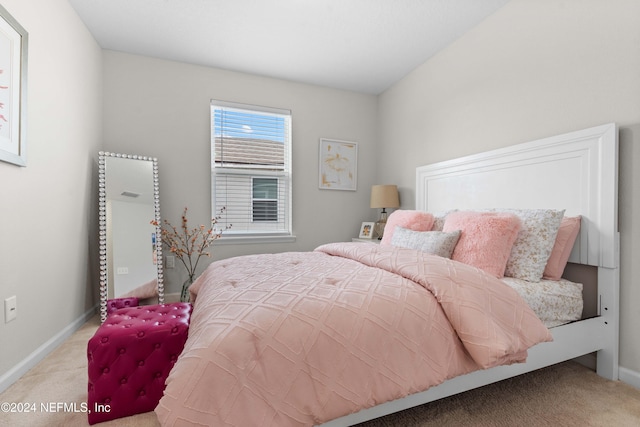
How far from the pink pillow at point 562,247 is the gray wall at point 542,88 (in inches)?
8.6

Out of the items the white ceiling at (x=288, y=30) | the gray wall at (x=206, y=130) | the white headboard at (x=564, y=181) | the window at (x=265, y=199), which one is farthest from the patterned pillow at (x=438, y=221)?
the window at (x=265, y=199)

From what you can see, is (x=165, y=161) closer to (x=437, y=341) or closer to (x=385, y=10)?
(x=385, y=10)

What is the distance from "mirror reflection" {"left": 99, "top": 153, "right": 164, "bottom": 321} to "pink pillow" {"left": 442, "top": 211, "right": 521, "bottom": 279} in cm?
267

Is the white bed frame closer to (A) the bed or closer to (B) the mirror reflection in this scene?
(A) the bed

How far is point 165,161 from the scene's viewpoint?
3162 millimetres

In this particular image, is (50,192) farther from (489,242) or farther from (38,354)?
(489,242)

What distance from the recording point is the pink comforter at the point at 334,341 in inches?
35.6

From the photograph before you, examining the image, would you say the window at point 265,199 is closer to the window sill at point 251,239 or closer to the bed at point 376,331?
the window sill at point 251,239

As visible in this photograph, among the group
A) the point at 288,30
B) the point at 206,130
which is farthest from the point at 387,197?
the point at 206,130

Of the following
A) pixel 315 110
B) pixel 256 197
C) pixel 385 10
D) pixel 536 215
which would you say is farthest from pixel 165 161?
pixel 536 215

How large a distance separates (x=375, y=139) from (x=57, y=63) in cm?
323

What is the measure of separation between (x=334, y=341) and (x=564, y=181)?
72.2 inches

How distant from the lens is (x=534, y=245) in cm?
179

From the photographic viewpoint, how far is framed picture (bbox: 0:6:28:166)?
1.59 m
